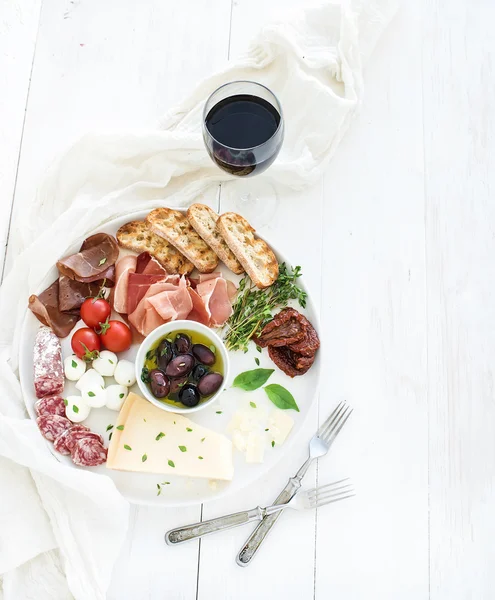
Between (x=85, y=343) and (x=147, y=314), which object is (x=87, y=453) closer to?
(x=85, y=343)

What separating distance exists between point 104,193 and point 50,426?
79 cm

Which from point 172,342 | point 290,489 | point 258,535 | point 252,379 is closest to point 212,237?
point 172,342

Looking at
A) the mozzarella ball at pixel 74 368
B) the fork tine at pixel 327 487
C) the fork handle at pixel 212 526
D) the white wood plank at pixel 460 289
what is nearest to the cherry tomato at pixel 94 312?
the mozzarella ball at pixel 74 368

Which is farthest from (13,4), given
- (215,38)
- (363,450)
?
(363,450)

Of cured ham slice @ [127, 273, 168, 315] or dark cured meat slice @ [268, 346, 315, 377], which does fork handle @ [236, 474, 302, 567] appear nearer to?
dark cured meat slice @ [268, 346, 315, 377]

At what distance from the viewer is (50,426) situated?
6.14 ft

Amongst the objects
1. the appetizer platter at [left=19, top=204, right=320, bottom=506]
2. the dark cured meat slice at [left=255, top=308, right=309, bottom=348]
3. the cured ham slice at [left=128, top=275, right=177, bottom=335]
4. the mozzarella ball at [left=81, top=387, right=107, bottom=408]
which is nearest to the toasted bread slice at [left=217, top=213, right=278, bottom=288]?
the appetizer platter at [left=19, top=204, right=320, bottom=506]

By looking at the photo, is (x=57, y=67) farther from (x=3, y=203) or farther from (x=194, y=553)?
(x=194, y=553)

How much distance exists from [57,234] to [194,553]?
3.49ft

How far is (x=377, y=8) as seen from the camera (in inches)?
89.4

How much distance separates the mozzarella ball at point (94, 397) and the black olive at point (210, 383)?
0.29 meters

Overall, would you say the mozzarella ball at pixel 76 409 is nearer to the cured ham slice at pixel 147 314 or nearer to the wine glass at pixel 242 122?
the cured ham slice at pixel 147 314

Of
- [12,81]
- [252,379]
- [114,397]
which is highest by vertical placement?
[12,81]

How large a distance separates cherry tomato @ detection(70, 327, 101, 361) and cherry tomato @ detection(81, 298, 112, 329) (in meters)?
0.03
